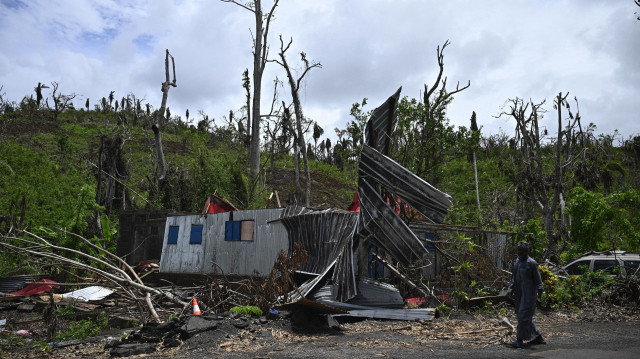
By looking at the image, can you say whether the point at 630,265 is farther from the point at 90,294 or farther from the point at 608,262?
the point at 90,294

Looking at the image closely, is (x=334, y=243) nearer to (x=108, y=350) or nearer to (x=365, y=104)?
(x=108, y=350)

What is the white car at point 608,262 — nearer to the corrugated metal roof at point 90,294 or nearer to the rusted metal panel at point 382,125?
the rusted metal panel at point 382,125

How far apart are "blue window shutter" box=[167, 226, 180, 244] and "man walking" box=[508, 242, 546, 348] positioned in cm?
1223

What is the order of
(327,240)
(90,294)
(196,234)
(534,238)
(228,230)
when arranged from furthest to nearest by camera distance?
(534,238) → (196,234) → (228,230) → (90,294) → (327,240)

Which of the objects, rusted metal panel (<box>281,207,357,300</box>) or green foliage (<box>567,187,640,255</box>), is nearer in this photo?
rusted metal panel (<box>281,207,357,300</box>)

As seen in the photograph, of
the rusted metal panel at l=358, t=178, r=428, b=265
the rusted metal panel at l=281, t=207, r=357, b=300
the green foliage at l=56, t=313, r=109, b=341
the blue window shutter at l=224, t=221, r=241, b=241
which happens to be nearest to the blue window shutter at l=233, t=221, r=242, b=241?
the blue window shutter at l=224, t=221, r=241, b=241

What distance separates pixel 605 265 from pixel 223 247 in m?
11.3

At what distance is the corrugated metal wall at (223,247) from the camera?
1402 cm

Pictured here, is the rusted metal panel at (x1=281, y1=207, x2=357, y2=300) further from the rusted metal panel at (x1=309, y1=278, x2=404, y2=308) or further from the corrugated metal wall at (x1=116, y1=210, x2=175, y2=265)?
the corrugated metal wall at (x1=116, y1=210, x2=175, y2=265)

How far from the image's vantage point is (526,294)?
23.4 ft

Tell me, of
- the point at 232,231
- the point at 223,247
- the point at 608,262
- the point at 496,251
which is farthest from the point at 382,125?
the point at 608,262

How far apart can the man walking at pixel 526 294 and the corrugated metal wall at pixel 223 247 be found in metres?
7.36

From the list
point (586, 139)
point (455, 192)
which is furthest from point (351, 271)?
point (455, 192)

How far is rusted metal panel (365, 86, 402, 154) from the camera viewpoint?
10211 millimetres
